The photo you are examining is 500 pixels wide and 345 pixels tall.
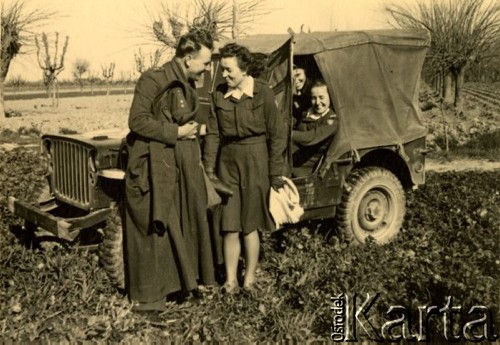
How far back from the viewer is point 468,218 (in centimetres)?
671

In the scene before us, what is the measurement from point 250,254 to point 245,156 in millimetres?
Result: 786

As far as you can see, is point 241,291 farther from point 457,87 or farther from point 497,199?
point 457,87

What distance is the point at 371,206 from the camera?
6.60 m

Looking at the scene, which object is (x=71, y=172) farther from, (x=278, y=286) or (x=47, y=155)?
(x=278, y=286)

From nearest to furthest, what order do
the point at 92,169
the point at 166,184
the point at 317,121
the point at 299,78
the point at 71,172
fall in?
1. the point at 166,184
2. the point at 92,169
3. the point at 71,172
4. the point at 317,121
5. the point at 299,78

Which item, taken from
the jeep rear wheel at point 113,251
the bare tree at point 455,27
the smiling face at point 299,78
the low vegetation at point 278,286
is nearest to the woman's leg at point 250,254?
the low vegetation at point 278,286

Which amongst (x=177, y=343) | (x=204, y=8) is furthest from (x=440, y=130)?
(x=177, y=343)

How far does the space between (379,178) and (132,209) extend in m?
2.92

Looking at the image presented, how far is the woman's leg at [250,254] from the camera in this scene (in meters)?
4.98

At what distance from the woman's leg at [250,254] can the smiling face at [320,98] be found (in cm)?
164

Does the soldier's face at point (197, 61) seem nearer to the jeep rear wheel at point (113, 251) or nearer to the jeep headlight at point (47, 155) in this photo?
the jeep rear wheel at point (113, 251)

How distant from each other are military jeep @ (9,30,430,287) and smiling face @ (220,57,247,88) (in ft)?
3.25

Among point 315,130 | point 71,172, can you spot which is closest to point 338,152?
point 315,130

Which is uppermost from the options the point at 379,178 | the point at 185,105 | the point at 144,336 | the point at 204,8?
the point at 204,8
